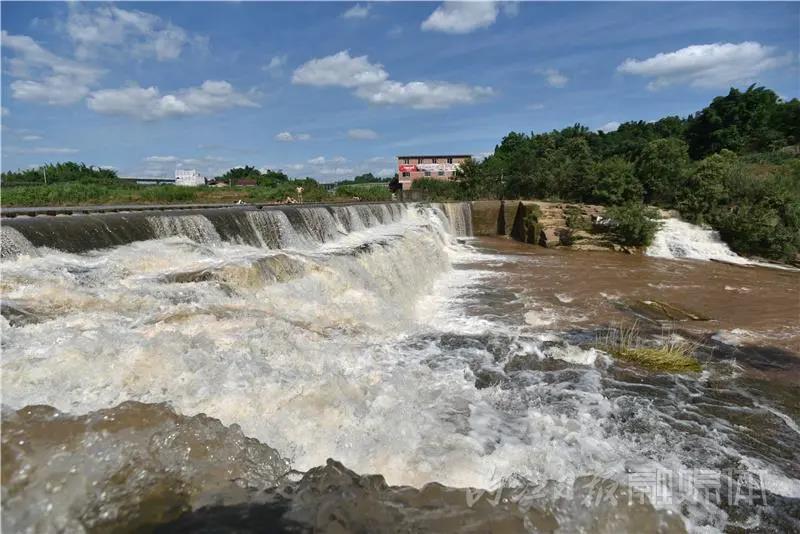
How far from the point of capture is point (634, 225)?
16781 mm

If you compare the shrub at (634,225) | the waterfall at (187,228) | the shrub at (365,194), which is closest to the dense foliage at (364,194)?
the shrub at (365,194)

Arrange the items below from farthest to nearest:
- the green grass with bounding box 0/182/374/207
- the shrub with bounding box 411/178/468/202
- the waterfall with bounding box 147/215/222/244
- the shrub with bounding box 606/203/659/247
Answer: the shrub with bounding box 411/178/468/202
the green grass with bounding box 0/182/374/207
the shrub with bounding box 606/203/659/247
the waterfall with bounding box 147/215/222/244

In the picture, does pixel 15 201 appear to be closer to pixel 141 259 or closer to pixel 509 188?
pixel 141 259

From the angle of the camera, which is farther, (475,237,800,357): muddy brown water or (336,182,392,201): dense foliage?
(336,182,392,201): dense foliage

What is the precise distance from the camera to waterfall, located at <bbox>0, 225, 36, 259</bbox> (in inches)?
235

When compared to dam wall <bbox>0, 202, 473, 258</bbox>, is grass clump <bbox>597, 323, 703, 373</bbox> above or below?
below

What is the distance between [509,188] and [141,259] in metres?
26.5

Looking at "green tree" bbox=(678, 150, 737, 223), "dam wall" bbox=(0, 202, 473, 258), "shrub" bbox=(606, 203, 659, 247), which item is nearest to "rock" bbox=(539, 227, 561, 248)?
"shrub" bbox=(606, 203, 659, 247)

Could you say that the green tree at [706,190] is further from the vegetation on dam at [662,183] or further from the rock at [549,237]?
the rock at [549,237]

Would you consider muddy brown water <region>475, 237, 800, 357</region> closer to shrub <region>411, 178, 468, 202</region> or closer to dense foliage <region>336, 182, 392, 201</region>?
shrub <region>411, 178, 468, 202</region>

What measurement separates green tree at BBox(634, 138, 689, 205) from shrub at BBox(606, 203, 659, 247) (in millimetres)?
4352

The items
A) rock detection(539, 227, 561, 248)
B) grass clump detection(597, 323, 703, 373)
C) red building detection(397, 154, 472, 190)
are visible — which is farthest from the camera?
red building detection(397, 154, 472, 190)

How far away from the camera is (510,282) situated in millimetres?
11523

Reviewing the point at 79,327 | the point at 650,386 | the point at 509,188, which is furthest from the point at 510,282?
the point at 509,188
